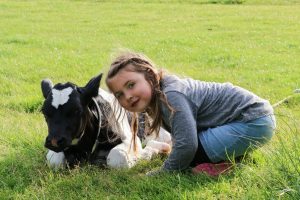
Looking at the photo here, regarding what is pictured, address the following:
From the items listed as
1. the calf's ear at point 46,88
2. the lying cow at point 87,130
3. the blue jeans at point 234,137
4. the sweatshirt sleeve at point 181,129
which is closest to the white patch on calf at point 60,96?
the lying cow at point 87,130

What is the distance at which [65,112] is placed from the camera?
5027 mm

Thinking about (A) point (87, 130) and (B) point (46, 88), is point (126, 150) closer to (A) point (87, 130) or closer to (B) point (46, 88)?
(A) point (87, 130)

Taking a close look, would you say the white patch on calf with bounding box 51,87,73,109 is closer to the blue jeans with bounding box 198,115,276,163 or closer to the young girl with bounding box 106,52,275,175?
the young girl with bounding box 106,52,275,175

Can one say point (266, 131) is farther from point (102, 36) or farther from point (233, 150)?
point (102, 36)

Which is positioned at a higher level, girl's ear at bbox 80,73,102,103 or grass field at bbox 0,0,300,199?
girl's ear at bbox 80,73,102,103

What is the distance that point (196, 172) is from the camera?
196 inches

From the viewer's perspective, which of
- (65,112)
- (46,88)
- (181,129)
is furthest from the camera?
(46,88)

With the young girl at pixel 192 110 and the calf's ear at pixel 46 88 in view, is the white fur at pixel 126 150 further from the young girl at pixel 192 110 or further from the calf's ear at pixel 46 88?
the calf's ear at pixel 46 88

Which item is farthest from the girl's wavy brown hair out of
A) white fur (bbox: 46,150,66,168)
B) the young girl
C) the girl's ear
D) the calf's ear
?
white fur (bbox: 46,150,66,168)

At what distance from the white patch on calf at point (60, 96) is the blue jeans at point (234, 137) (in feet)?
4.43

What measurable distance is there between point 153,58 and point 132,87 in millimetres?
7525

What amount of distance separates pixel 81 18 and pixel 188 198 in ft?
59.1

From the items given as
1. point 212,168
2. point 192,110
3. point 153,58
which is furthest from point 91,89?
point 153,58

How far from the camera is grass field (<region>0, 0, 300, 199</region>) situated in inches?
180
